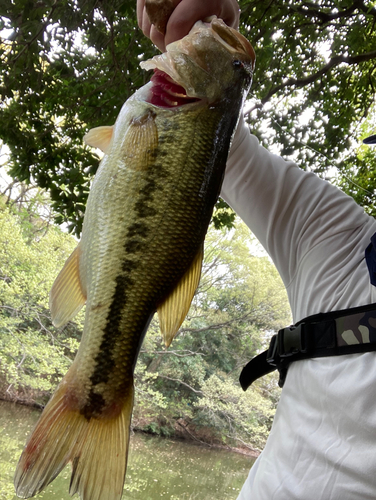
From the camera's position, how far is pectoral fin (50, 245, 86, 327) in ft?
2.91

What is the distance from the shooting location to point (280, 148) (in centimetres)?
418

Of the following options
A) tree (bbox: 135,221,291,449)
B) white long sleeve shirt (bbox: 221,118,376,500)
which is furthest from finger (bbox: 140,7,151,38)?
tree (bbox: 135,221,291,449)

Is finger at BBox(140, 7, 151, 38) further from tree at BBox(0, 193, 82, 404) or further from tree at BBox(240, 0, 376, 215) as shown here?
tree at BBox(0, 193, 82, 404)

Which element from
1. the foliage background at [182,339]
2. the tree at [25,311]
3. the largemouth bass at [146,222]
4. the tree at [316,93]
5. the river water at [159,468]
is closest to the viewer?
the largemouth bass at [146,222]

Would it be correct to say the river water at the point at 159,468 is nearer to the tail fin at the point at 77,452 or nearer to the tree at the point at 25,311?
the tree at the point at 25,311

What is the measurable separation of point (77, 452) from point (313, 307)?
68 cm

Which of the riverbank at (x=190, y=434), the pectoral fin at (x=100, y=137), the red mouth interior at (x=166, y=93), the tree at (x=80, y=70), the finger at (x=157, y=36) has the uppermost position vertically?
the tree at (x=80, y=70)

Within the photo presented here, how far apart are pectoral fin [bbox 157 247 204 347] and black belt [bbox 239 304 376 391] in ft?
1.05

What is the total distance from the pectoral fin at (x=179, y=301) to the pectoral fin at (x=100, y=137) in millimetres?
357

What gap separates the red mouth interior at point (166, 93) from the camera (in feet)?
3.17

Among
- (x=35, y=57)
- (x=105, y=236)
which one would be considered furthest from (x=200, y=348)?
(x=105, y=236)

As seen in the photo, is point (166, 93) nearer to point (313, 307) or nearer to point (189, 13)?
point (189, 13)

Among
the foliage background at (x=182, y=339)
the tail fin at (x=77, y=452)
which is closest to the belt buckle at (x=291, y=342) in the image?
the tail fin at (x=77, y=452)

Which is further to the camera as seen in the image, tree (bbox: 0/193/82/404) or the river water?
→ tree (bbox: 0/193/82/404)
